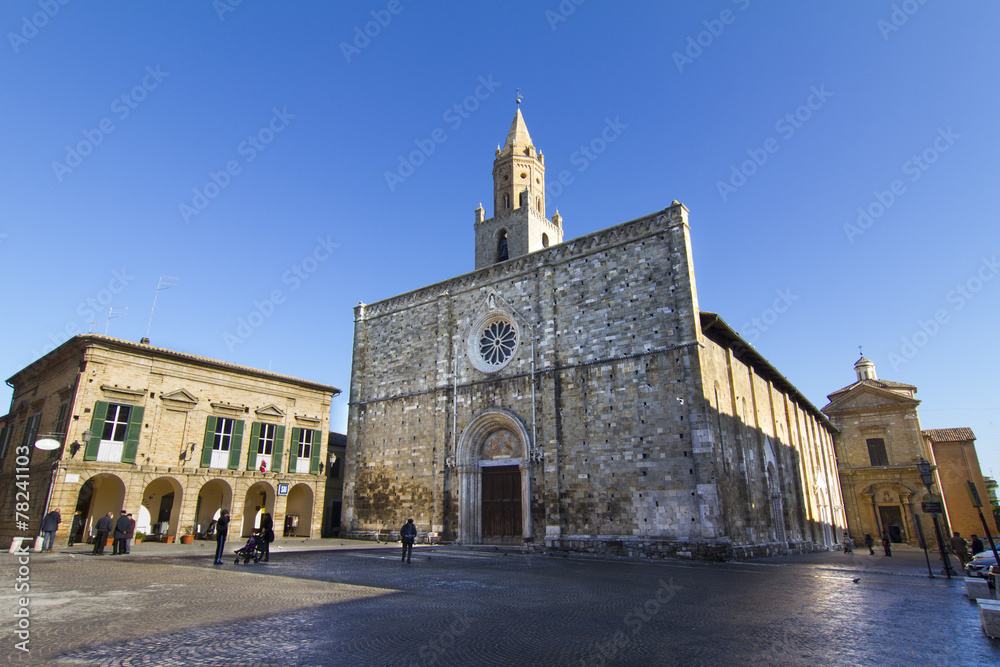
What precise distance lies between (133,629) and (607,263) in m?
18.7

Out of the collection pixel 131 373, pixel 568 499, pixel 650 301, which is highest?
pixel 650 301

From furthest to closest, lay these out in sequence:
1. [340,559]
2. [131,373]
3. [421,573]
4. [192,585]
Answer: [131,373] → [340,559] → [421,573] → [192,585]

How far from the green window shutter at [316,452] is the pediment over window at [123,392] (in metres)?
8.14

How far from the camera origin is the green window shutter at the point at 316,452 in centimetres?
2739

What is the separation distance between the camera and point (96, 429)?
20.5 m

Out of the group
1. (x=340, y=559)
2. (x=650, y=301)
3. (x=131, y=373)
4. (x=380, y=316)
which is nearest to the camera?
(x=340, y=559)

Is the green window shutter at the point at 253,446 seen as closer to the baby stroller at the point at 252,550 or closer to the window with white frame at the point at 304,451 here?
the window with white frame at the point at 304,451

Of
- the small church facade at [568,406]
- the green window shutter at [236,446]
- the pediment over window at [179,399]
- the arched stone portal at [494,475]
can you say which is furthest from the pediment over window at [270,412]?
the arched stone portal at [494,475]

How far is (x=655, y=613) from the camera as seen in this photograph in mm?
7688

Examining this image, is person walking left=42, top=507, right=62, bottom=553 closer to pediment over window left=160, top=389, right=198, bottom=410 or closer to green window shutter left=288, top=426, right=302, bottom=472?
pediment over window left=160, top=389, right=198, bottom=410

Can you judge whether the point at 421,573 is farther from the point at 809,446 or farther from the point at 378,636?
the point at 809,446

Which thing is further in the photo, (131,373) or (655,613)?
(131,373)

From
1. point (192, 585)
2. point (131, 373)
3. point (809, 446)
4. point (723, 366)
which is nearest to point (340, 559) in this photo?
point (192, 585)

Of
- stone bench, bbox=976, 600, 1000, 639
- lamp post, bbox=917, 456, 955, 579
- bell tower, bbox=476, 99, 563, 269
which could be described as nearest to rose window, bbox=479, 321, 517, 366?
bell tower, bbox=476, 99, 563, 269
